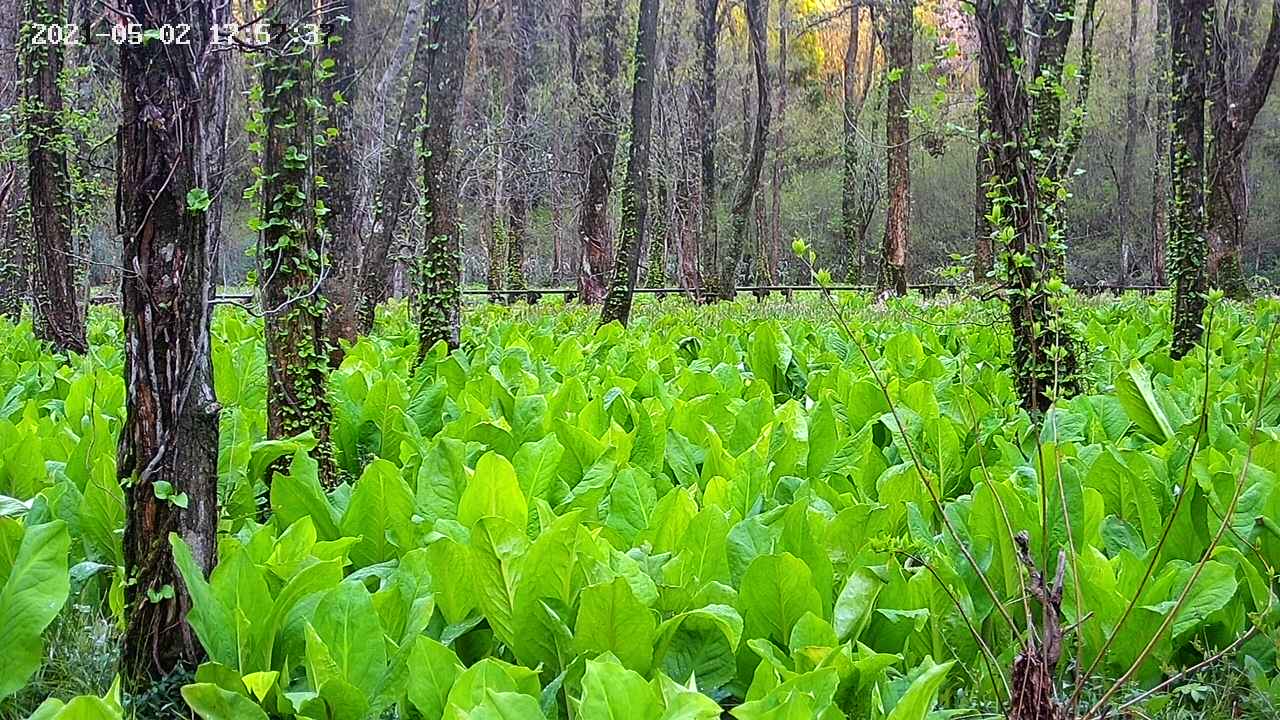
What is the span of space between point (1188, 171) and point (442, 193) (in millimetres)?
5766

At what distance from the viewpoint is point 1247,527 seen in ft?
10.2

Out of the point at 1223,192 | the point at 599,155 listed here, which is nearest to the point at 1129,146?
the point at 599,155

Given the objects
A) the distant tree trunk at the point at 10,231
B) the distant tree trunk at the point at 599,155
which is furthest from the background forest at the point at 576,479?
the distant tree trunk at the point at 599,155

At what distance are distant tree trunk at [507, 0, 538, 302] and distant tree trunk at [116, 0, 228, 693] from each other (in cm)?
2293

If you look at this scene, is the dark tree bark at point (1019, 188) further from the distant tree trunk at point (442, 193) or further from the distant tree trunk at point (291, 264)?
the distant tree trunk at point (442, 193)

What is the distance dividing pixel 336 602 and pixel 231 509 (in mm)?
1520

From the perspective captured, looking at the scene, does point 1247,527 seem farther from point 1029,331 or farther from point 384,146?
point 384,146

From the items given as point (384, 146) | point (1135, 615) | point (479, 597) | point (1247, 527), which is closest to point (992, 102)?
point (1247, 527)

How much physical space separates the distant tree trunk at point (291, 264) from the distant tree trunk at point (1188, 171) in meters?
5.83

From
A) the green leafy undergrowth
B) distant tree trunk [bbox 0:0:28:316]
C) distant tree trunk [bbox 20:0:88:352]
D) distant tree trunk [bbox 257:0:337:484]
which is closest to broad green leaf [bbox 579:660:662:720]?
the green leafy undergrowth

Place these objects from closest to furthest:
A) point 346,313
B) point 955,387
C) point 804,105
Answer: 1. point 955,387
2. point 346,313
3. point 804,105

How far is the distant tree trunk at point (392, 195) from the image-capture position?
39.5 ft

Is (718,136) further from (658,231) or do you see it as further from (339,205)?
Answer: (339,205)

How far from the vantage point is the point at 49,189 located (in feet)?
27.6
